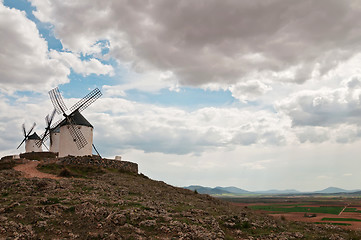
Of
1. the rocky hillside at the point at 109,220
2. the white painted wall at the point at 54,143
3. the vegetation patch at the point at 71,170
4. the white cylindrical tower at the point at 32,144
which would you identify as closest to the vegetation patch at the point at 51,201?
the rocky hillside at the point at 109,220

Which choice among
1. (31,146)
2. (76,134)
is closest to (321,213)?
(76,134)

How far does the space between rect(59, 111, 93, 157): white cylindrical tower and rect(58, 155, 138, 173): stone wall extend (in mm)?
5571

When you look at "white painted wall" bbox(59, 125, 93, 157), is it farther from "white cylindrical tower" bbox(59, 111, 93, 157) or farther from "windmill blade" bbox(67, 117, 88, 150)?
"windmill blade" bbox(67, 117, 88, 150)

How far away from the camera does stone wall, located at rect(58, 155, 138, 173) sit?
38.3m

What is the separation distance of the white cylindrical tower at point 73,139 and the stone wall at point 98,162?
18.3ft

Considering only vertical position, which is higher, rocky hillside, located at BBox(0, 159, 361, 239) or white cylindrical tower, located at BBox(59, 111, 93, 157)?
white cylindrical tower, located at BBox(59, 111, 93, 157)

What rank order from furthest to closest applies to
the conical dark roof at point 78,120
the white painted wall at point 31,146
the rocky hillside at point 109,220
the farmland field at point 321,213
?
the white painted wall at point 31,146 → the conical dark roof at point 78,120 → the farmland field at point 321,213 → the rocky hillside at point 109,220

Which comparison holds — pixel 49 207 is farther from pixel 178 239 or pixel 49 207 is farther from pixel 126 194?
pixel 178 239

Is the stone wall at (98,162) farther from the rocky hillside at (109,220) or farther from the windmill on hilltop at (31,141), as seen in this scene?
the windmill on hilltop at (31,141)

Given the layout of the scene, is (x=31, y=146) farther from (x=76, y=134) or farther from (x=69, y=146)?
(x=76, y=134)

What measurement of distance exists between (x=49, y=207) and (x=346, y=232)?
76.2ft

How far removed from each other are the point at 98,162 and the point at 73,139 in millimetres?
8328

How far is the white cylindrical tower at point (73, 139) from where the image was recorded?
44562 millimetres

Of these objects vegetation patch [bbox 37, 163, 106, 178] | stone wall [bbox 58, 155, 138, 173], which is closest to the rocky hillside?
vegetation patch [bbox 37, 163, 106, 178]
